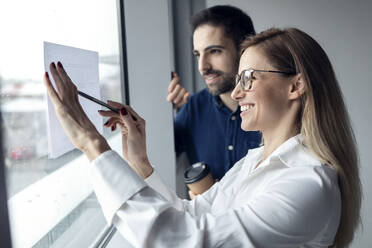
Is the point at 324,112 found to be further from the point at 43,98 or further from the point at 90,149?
the point at 43,98

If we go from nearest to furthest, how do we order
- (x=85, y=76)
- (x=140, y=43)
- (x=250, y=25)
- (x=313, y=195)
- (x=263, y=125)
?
(x=313, y=195) < (x=85, y=76) < (x=263, y=125) < (x=140, y=43) < (x=250, y=25)

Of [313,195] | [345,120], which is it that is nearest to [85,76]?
[313,195]

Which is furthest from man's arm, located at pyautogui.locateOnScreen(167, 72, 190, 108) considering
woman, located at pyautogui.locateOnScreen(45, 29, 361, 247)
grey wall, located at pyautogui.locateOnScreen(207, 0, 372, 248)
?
grey wall, located at pyautogui.locateOnScreen(207, 0, 372, 248)

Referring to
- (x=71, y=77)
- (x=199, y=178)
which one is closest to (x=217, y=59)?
(x=199, y=178)

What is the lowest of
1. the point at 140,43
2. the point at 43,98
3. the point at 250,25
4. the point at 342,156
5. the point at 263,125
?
the point at 342,156

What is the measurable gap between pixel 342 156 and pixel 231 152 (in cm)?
84

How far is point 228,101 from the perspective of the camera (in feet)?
6.29

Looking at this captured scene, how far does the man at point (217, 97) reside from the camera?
1838 millimetres

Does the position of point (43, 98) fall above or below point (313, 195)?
above

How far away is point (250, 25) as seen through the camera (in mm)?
2061

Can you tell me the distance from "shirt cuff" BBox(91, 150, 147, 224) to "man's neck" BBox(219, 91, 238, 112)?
1127 mm

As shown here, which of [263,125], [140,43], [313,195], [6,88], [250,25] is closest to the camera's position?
[6,88]

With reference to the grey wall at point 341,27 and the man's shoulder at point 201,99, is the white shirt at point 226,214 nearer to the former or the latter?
the man's shoulder at point 201,99

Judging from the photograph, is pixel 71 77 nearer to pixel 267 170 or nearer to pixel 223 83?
pixel 267 170
